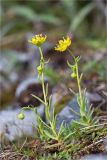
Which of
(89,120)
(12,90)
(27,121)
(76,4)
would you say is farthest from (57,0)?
(89,120)

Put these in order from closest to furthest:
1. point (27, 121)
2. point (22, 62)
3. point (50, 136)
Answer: point (50, 136), point (27, 121), point (22, 62)

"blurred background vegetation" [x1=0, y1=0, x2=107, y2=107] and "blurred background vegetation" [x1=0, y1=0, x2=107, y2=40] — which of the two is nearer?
"blurred background vegetation" [x1=0, y1=0, x2=107, y2=107]

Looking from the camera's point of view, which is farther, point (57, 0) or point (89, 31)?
point (57, 0)

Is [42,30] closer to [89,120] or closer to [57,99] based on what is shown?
[57,99]

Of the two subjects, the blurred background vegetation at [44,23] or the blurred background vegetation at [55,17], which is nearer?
the blurred background vegetation at [44,23]

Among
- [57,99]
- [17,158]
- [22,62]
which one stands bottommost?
[17,158]

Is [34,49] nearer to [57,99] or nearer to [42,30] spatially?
[42,30]

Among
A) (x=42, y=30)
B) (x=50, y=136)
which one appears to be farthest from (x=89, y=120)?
(x=42, y=30)

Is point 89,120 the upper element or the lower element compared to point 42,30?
lower

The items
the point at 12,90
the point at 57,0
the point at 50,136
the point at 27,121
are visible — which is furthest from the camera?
the point at 57,0
